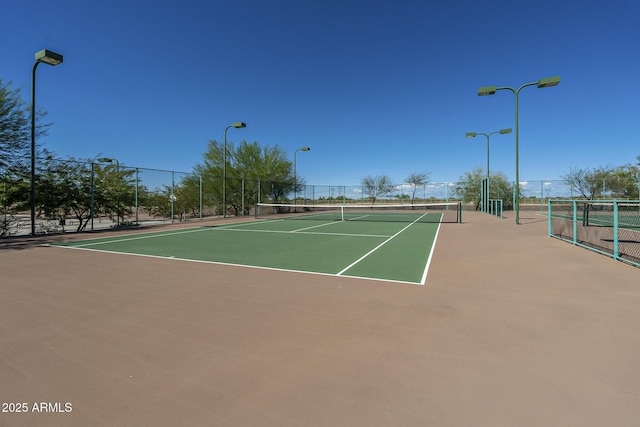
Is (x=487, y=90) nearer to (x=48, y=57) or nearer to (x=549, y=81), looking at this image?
(x=549, y=81)

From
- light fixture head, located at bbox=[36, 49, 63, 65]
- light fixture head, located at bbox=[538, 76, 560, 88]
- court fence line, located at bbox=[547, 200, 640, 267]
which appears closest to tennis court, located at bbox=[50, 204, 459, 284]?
court fence line, located at bbox=[547, 200, 640, 267]

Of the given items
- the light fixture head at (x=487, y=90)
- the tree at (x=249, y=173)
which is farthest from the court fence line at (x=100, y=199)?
the light fixture head at (x=487, y=90)

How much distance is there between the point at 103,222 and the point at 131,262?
9.44 m

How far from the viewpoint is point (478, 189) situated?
3128cm

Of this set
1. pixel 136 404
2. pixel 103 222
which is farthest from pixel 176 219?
pixel 136 404

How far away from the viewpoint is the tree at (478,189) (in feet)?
100

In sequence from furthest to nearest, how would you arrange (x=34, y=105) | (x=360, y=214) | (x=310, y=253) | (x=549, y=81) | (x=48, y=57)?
1. (x=360, y=214)
2. (x=549, y=81)
3. (x=34, y=105)
4. (x=48, y=57)
5. (x=310, y=253)

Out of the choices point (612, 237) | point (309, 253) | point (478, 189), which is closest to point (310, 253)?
point (309, 253)

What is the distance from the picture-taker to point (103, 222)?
14.2 metres

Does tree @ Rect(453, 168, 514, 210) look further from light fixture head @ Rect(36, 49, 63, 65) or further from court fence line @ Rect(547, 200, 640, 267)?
light fixture head @ Rect(36, 49, 63, 65)

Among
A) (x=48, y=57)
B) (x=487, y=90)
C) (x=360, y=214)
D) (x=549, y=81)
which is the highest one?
(x=487, y=90)

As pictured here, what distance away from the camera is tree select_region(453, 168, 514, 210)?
30578 millimetres

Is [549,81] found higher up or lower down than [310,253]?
higher up

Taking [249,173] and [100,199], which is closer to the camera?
[100,199]
